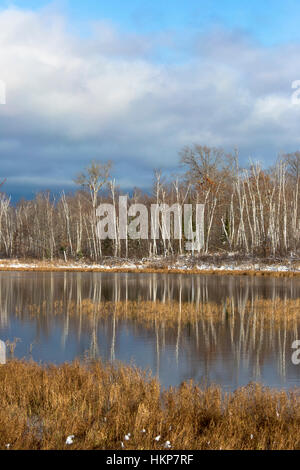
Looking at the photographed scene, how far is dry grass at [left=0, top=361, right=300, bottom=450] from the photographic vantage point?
575 centimetres

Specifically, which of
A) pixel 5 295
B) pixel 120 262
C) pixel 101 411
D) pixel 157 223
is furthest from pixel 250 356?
pixel 157 223

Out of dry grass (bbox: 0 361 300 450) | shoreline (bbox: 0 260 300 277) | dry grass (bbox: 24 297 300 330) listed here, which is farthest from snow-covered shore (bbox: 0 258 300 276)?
dry grass (bbox: 0 361 300 450)

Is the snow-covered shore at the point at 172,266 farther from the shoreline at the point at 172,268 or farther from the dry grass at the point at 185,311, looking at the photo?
the dry grass at the point at 185,311

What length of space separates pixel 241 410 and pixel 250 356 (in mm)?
5505

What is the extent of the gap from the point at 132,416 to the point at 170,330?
30.6ft

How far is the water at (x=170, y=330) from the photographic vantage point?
1112 cm

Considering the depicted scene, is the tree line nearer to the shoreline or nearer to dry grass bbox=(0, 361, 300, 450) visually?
the shoreline

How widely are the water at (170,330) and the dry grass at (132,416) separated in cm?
200

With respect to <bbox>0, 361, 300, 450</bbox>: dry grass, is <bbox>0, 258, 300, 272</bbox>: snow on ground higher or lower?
lower

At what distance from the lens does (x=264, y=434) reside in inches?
239


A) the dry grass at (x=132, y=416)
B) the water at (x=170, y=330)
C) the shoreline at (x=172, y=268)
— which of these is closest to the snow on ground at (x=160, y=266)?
the shoreline at (x=172, y=268)

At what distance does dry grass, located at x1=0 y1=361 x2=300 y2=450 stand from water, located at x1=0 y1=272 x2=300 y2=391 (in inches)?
78.9

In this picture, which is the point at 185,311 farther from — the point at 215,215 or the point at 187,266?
the point at 215,215

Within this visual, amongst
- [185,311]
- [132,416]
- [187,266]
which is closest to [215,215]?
[187,266]
